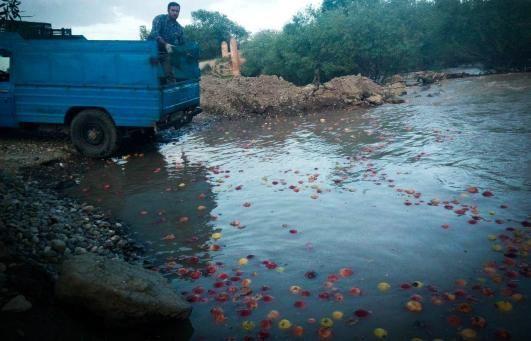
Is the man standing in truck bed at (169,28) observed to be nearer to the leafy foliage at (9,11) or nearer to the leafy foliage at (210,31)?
the leafy foliage at (9,11)

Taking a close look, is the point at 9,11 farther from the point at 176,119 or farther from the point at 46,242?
the point at 176,119

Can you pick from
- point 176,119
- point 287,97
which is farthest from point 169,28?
point 287,97

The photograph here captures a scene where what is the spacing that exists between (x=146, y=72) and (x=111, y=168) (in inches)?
94.4

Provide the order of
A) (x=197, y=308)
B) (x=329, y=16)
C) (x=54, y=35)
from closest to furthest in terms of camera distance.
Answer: (x=197, y=308) → (x=54, y=35) → (x=329, y=16)

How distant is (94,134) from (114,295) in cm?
716

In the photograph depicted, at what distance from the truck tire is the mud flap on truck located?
1.19m

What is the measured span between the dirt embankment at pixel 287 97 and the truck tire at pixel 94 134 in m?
6.52

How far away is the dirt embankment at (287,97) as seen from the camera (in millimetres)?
15727

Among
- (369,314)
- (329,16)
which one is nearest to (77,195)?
(369,314)

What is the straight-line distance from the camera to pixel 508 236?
4.83 meters

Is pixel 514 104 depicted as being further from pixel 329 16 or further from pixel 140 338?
pixel 140 338

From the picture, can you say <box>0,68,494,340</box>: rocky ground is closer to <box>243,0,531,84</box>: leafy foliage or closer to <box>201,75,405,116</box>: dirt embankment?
<box>201,75,405,116</box>: dirt embankment

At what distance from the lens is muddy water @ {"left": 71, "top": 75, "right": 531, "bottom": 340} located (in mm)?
3721

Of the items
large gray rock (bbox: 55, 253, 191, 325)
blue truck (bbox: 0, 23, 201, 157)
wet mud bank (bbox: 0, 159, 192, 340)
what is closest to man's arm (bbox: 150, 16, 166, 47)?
blue truck (bbox: 0, 23, 201, 157)
